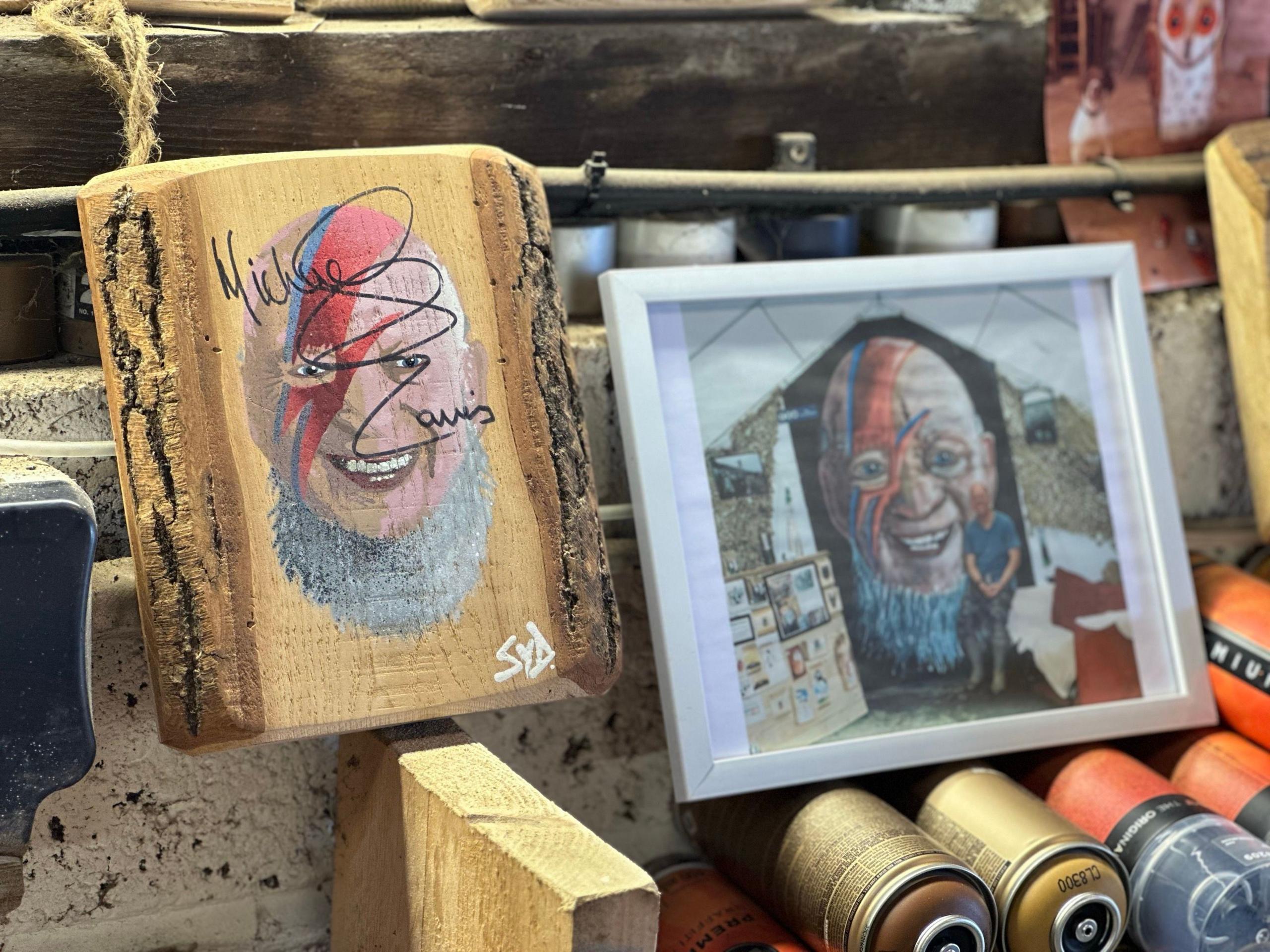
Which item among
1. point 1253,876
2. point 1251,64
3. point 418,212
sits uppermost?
point 1251,64

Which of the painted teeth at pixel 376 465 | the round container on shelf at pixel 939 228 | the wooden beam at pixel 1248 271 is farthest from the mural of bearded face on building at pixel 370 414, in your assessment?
the wooden beam at pixel 1248 271

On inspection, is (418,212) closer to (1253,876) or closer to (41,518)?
(41,518)

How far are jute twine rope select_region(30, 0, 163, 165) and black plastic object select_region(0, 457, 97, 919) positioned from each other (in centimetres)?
31

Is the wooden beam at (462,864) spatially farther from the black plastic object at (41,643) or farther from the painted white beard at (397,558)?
the black plastic object at (41,643)

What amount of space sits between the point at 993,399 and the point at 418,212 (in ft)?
1.69

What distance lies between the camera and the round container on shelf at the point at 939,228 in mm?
1149

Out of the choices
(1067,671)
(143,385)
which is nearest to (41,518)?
(143,385)

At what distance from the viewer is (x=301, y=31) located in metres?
0.97

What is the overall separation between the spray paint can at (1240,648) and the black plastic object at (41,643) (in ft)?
2.92

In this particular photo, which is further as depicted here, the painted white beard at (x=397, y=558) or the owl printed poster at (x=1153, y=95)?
the owl printed poster at (x=1153, y=95)

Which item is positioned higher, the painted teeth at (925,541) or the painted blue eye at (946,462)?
the painted blue eye at (946,462)

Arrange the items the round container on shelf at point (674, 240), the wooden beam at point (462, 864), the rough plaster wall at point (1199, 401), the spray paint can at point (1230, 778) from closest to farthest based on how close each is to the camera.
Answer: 1. the wooden beam at point (462, 864)
2. the spray paint can at point (1230, 778)
3. the round container on shelf at point (674, 240)
4. the rough plaster wall at point (1199, 401)
